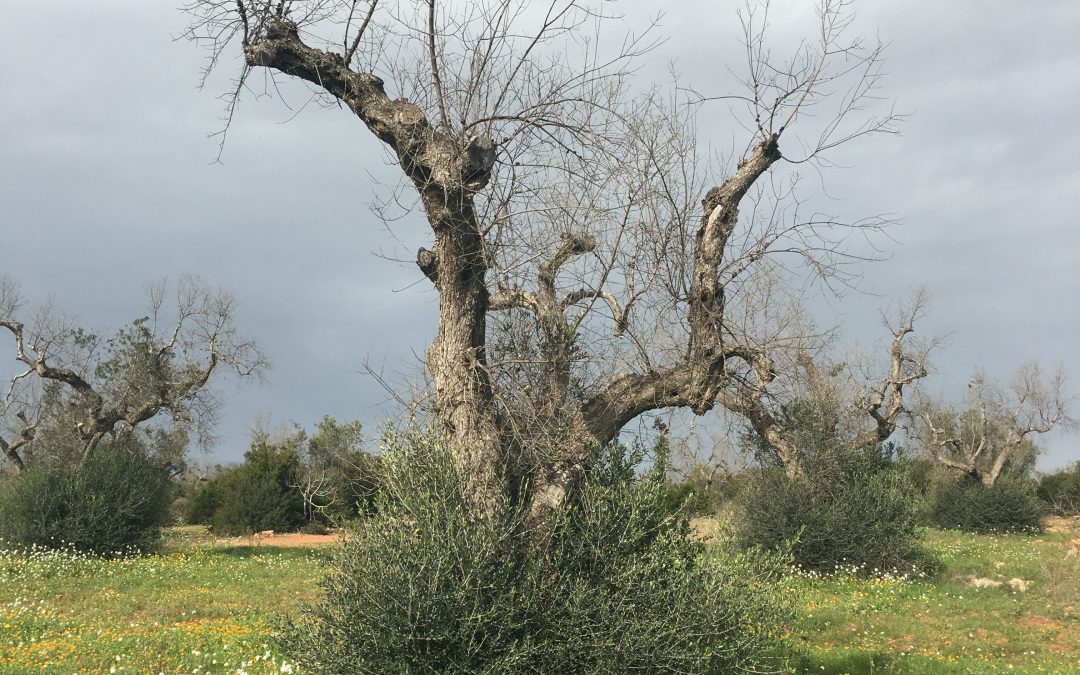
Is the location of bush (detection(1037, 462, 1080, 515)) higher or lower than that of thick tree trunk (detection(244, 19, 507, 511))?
lower

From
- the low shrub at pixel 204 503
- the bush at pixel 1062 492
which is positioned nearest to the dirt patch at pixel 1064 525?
the bush at pixel 1062 492

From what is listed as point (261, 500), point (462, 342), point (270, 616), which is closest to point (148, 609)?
point (270, 616)

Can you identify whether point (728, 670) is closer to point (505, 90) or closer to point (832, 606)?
point (505, 90)

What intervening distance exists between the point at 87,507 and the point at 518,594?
17.6 m

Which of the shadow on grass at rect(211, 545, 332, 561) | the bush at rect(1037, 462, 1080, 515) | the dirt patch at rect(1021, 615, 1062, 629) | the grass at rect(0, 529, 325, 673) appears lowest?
the dirt patch at rect(1021, 615, 1062, 629)

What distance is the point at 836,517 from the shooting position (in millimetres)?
16828

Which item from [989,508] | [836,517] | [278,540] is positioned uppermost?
[836,517]

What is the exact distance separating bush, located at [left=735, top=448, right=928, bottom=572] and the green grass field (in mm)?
687

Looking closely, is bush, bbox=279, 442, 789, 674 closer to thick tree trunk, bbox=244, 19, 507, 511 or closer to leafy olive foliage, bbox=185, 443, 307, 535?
thick tree trunk, bbox=244, 19, 507, 511

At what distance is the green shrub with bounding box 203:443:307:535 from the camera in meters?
29.4

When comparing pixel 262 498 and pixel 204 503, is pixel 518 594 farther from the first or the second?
pixel 204 503

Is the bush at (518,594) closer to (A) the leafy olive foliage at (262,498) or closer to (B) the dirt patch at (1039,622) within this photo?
(B) the dirt patch at (1039,622)

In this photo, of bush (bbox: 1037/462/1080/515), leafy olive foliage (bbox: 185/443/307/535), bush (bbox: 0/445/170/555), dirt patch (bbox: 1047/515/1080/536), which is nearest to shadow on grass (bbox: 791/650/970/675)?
bush (bbox: 0/445/170/555)

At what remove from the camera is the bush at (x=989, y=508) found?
96.8ft
